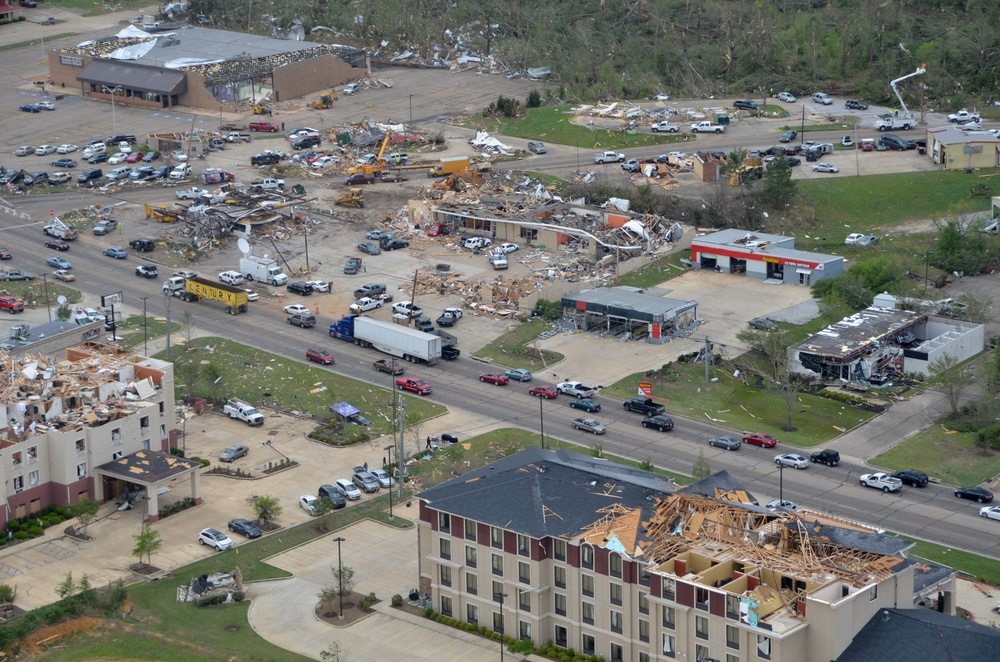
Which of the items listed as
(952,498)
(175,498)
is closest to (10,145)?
(175,498)

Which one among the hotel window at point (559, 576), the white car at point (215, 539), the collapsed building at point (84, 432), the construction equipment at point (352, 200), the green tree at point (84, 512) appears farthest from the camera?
the construction equipment at point (352, 200)

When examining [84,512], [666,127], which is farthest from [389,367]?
[666,127]

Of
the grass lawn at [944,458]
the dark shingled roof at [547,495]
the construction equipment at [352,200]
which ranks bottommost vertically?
the grass lawn at [944,458]

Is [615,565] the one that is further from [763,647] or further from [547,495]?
[763,647]

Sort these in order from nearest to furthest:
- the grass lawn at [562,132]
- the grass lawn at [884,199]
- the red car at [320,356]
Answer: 1. the red car at [320,356]
2. the grass lawn at [884,199]
3. the grass lawn at [562,132]

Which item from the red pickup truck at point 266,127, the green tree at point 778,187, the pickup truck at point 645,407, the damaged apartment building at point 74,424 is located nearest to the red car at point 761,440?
the pickup truck at point 645,407

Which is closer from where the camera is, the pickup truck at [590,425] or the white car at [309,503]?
the white car at [309,503]

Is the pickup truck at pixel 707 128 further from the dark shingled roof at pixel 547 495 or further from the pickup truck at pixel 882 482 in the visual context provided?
the dark shingled roof at pixel 547 495
